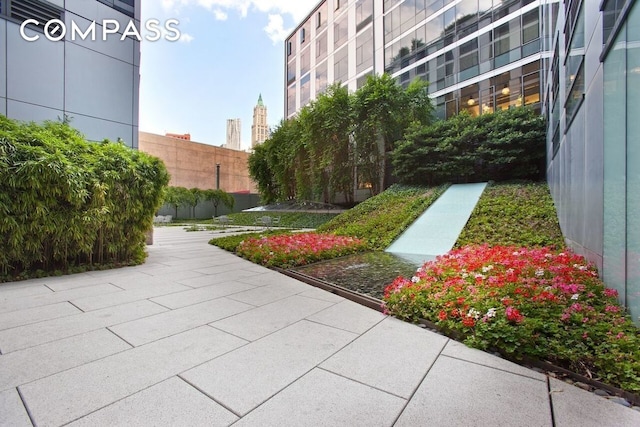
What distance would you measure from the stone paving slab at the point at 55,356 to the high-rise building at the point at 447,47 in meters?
15.4

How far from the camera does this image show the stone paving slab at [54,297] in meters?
3.77

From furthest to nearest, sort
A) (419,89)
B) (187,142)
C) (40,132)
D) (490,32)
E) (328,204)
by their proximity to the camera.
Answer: (187,142) < (328,204) < (419,89) < (490,32) < (40,132)

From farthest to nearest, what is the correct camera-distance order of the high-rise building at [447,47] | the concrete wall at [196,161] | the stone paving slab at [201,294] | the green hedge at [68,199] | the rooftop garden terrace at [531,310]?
1. the concrete wall at [196,161]
2. the high-rise building at [447,47]
3. the green hedge at [68,199]
4. the stone paving slab at [201,294]
5. the rooftop garden terrace at [531,310]

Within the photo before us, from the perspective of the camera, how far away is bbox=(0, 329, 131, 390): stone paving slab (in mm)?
2223

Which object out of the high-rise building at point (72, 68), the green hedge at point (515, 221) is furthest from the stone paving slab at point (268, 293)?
the high-rise building at point (72, 68)

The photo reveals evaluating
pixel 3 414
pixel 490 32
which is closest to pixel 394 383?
pixel 3 414

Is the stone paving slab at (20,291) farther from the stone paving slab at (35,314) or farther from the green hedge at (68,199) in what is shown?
the stone paving slab at (35,314)

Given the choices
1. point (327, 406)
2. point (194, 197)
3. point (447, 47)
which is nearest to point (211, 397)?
point (327, 406)

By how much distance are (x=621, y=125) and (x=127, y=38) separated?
12.1 meters

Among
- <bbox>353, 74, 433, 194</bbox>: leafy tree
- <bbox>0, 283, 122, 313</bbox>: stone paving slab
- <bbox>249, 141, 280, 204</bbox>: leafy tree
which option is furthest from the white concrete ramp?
<bbox>249, 141, 280, 204</bbox>: leafy tree

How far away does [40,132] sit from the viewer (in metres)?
5.59

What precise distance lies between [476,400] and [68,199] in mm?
6164

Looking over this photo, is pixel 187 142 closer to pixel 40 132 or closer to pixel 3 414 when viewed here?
pixel 40 132

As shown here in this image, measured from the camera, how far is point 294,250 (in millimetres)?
6828
